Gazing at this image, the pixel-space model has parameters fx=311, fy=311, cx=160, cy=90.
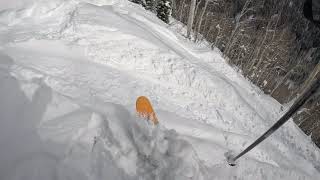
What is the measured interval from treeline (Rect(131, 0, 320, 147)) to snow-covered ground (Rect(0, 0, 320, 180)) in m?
16.6

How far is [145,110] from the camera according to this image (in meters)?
5.00

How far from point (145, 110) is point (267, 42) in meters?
29.8

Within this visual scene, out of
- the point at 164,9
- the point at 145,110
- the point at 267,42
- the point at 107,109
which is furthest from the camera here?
the point at 267,42

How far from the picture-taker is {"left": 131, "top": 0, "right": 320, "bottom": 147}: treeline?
27469mm

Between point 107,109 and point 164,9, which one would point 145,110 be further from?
point 164,9

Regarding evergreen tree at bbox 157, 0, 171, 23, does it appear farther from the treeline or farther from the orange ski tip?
the orange ski tip

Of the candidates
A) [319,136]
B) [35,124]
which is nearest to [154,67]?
[35,124]

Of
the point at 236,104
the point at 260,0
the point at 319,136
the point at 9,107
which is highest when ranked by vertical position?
the point at 9,107

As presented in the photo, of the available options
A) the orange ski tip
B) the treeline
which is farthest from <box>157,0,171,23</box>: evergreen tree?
the orange ski tip

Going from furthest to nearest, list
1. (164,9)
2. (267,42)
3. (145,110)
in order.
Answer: (267,42), (164,9), (145,110)

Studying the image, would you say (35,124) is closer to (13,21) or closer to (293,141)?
(13,21)

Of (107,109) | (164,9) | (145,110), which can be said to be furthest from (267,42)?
(107,109)

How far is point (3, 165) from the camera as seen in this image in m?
3.47

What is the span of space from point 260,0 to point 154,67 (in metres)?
37.3
